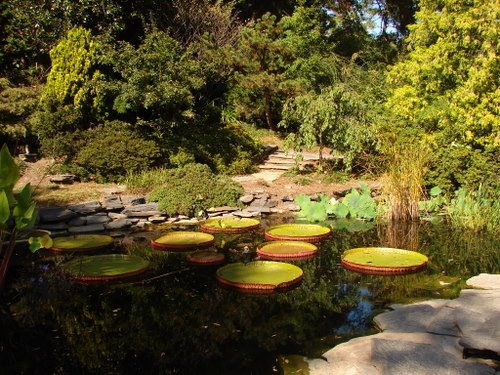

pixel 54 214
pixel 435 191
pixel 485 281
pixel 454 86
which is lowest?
pixel 485 281

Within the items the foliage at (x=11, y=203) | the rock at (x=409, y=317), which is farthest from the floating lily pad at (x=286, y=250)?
the foliage at (x=11, y=203)

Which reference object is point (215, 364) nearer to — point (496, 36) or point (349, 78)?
point (496, 36)

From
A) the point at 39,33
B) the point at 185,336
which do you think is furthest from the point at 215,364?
the point at 39,33

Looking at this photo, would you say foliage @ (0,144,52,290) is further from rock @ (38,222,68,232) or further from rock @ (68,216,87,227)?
rock @ (68,216,87,227)

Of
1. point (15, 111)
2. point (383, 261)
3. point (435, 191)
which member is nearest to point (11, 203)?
point (383, 261)

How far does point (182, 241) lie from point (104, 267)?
1379 millimetres

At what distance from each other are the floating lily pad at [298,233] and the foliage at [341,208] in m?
1.07

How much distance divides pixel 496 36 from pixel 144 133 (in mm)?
6891

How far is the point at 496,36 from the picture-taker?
7.86 m

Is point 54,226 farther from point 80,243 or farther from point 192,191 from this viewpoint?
point 192,191

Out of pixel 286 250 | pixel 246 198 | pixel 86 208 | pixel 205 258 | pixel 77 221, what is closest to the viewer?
pixel 205 258

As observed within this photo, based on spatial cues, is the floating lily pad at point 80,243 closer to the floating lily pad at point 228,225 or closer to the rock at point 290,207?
the floating lily pad at point 228,225

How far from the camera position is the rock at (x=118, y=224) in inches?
291

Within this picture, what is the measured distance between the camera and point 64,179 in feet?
29.1
